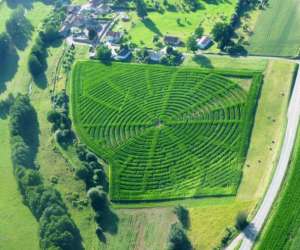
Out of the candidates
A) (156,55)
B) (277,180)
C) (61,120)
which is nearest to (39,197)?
(61,120)

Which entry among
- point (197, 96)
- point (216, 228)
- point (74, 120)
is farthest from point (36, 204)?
point (197, 96)

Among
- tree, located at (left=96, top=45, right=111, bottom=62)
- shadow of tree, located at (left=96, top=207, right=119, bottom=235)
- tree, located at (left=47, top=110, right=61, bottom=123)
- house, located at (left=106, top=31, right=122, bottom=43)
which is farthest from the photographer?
house, located at (left=106, top=31, right=122, bottom=43)

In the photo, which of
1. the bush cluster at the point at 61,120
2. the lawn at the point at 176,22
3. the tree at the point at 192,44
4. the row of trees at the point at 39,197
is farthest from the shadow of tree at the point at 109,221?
the lawn at the point at 176,22

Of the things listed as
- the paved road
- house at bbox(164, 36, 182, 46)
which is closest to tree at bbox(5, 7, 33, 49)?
house at bbox(164, 36, 182, 46)

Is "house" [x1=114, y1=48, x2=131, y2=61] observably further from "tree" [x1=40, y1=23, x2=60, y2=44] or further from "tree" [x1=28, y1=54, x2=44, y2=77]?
"tree" [x1=40, y1=23, x2=60, y2=44]

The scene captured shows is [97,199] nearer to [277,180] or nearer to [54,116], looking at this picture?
[54,116]

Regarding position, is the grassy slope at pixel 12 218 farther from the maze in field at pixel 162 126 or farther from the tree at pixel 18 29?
the tree at pixel 18 29

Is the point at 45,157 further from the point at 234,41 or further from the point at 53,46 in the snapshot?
the point at 234,41
